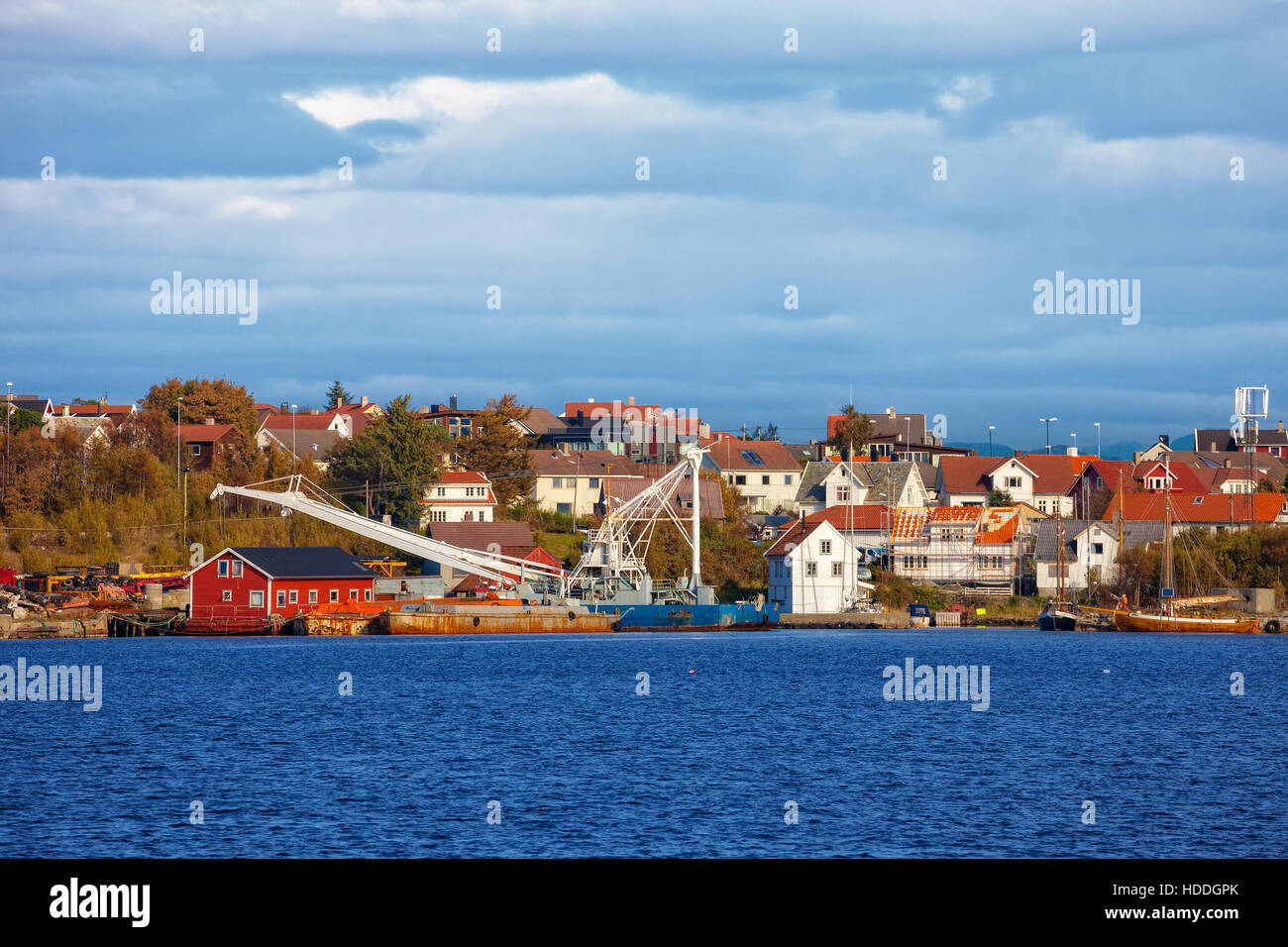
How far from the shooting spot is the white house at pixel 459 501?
9862 cm

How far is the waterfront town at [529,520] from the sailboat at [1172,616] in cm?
167

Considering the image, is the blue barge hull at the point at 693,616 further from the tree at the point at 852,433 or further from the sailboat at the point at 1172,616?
the tree at the point at 852,433

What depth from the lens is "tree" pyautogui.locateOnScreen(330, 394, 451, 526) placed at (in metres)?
96.4

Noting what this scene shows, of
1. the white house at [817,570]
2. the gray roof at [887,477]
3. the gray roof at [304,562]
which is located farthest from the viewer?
the gray roof at [887,477]

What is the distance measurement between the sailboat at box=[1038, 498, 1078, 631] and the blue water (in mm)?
20553

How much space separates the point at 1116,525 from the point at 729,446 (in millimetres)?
38604

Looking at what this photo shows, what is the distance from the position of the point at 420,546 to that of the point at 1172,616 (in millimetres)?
45234

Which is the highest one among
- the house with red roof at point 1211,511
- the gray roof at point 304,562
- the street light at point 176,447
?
the street light at point 176,447

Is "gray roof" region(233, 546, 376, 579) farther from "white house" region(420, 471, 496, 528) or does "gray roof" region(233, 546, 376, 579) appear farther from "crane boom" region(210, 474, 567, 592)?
"white house" region(420, 471, 496, 528)

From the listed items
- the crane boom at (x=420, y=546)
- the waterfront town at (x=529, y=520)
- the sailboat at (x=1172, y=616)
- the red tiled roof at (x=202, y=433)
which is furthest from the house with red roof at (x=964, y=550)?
the red tiled roof at (x=202, y=433)

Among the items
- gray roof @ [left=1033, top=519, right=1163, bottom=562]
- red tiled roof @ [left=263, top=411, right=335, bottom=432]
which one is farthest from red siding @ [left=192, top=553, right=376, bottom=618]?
red tiled roof @ [left=263, top=411, right=335, bottom=432]

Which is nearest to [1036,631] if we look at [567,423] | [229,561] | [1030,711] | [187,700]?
[1030,711]

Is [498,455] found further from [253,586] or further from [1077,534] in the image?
[1077,534]

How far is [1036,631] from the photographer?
3243 inches
